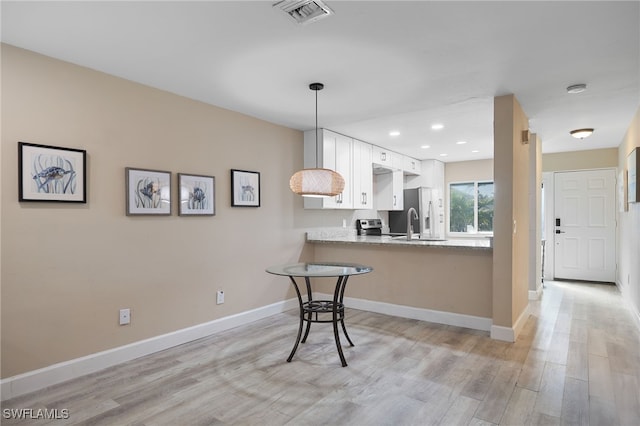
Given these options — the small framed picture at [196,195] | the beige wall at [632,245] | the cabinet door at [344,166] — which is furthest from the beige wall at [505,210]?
the small framed picture at [196,195]

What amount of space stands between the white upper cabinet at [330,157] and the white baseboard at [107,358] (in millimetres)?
1599

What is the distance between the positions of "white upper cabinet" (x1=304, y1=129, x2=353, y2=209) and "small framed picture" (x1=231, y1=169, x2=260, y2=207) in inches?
33.9

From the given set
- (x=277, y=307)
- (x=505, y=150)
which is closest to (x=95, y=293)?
(x=277, y=307)

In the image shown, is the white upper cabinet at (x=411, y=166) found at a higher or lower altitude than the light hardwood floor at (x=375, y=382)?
higher

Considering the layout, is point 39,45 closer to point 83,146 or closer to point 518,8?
point 83,146

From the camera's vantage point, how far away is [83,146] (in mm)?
2715

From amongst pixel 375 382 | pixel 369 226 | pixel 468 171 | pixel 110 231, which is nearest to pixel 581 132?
pixel 468 171

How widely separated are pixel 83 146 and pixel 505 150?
357cm

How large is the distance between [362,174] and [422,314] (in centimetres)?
225

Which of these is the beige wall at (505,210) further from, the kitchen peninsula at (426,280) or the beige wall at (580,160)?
the beige wall at (580,160)

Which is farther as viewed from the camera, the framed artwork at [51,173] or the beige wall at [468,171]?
the beige wall at [468,171]

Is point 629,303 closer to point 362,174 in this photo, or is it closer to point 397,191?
point 397,191

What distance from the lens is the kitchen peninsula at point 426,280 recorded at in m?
3.68

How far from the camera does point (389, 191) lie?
636cm
